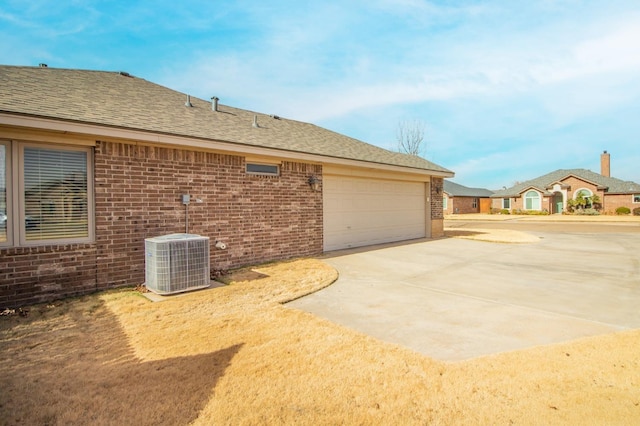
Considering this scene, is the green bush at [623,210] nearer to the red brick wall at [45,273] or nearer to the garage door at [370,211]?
the garage door at [370,211]

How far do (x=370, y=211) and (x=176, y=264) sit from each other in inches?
303

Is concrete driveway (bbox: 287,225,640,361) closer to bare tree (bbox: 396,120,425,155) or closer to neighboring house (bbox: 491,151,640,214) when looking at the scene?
bare tree (bbox: 396,120,425,155)

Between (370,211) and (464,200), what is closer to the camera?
(370,211)

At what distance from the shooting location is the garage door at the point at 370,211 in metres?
10.6

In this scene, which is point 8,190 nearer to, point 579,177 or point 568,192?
point 579,177

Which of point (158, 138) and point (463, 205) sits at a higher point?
point (158, 138)

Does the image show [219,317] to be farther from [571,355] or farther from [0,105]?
[0,105]

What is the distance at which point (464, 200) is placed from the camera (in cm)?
4466

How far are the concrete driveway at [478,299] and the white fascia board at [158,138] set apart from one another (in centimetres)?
297

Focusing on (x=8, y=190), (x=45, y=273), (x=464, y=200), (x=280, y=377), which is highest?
(x=464, y=200)

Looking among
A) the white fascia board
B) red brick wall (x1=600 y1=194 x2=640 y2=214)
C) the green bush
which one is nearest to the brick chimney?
red brick wall (x1=600 y1=194 x2=640 y2=214)

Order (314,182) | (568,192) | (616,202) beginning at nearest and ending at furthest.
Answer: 1. (314,182)
2. (616,202)
3. (568,192)

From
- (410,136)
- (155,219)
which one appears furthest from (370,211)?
(410,136)

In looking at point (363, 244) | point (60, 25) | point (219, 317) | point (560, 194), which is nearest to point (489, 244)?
point (363, 244)
